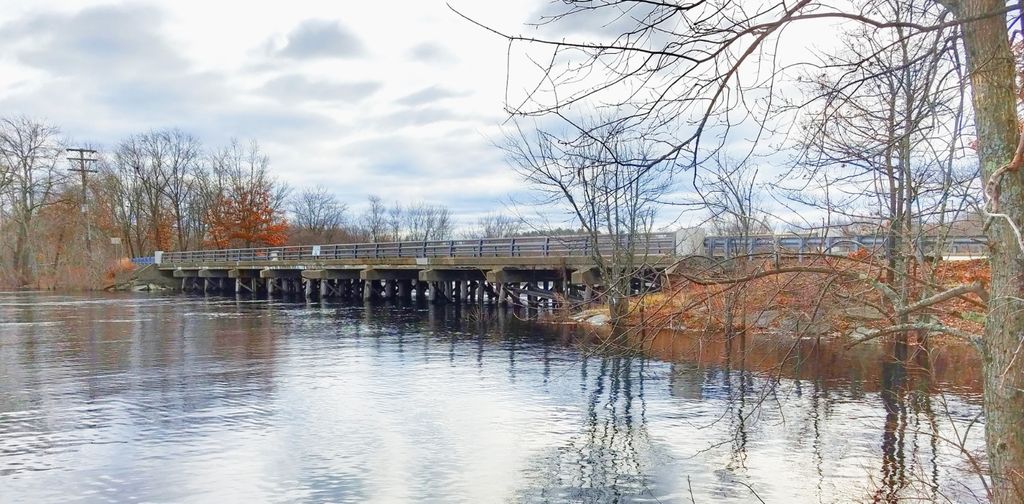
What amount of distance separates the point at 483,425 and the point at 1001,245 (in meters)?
8.35

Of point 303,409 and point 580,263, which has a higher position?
point 580,263

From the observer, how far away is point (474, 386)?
14.9 metres

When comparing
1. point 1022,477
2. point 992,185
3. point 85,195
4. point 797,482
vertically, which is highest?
point 85,195

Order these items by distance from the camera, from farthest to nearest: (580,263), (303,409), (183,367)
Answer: (580,263) → (183,367) → (303,409)

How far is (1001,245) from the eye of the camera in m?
4.11

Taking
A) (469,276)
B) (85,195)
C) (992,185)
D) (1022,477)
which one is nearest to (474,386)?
(1022,477)

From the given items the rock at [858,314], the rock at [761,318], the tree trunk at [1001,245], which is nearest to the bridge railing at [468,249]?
the rock at [761,318]

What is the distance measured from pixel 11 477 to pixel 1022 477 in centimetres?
948

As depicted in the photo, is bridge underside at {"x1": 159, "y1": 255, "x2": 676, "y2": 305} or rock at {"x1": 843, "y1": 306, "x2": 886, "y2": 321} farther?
bridge underside at {"x1": 159, "y1": 255, "x2": 676, "y2": 305}

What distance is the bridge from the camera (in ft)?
95.2

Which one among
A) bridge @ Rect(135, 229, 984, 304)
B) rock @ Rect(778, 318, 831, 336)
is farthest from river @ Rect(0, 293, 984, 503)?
bridge @ Rect(135, 229, 984, 304)

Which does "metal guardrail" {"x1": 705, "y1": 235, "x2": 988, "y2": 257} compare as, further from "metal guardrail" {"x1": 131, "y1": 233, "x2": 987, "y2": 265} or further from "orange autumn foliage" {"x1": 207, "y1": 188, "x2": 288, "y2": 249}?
"orange autumn foliage" {"x1": 207, "y1": 188, "x2": 288, "y2": 249}

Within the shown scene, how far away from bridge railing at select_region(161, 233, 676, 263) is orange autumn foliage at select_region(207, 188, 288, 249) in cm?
1103

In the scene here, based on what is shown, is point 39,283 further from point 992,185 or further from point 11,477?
point 992,185
